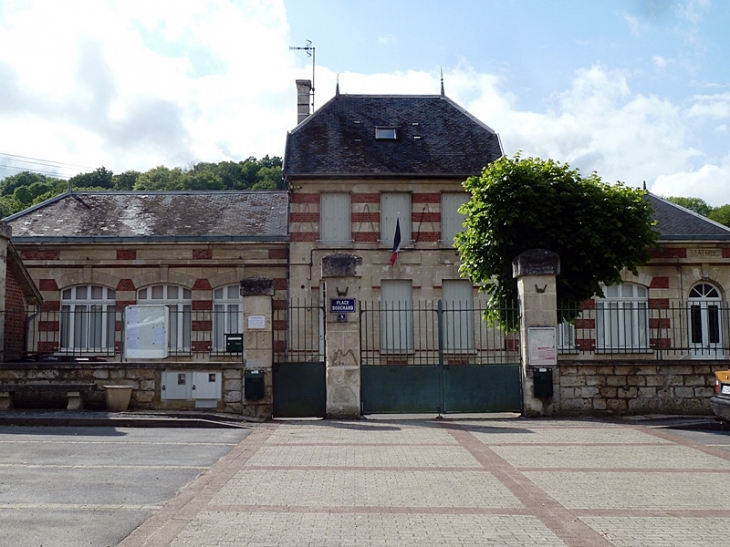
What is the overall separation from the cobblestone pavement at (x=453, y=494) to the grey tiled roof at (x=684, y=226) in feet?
45.2

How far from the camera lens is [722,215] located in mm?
62156

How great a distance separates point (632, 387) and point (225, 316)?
505 inches

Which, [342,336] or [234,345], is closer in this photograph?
[342,336]

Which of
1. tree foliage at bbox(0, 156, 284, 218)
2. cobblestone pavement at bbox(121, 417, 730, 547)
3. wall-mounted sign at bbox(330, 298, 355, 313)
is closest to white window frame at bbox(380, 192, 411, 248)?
wall-mounted sign at bbox(330, 298, 355, 313)

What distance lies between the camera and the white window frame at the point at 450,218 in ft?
79.5

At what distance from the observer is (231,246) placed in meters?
23.8

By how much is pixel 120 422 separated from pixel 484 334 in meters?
12.5

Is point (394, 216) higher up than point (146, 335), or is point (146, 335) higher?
point (394, 216)

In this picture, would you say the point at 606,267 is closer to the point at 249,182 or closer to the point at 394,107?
the point at 394,107

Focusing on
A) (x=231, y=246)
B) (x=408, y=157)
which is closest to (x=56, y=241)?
(x=231, y=246)

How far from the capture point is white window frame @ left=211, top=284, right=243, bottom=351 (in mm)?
23297

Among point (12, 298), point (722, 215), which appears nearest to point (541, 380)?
point (12, 298)

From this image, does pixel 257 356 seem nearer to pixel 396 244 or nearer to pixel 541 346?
pixel 541 346

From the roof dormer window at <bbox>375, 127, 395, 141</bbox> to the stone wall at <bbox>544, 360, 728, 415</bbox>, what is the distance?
42.6 ft
